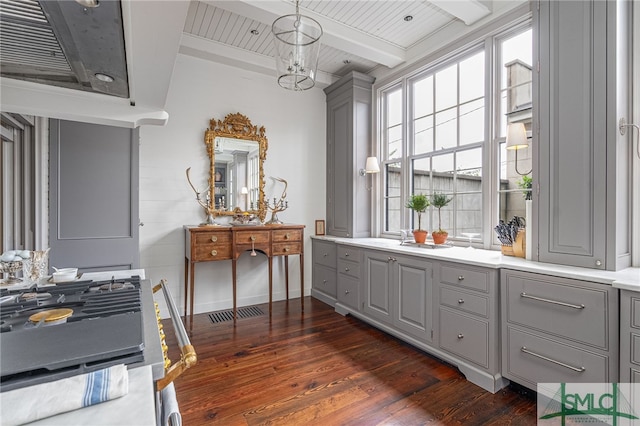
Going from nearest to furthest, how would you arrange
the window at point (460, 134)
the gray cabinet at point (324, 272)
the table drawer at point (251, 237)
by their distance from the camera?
the window at point (460, 134)
the table drawer at point (251, 237)
the gray cabinet at point (324, 272)

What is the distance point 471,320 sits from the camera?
2.19 metres

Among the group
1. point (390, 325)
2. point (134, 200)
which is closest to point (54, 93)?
point (134, 200)

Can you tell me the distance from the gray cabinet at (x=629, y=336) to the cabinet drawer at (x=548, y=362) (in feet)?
0.23

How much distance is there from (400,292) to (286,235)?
4.67 ft

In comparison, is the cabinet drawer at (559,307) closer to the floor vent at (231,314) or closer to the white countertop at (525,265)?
the white countertop at (525,265)

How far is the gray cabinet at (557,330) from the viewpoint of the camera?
161 centimetres

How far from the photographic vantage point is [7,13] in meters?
0.66

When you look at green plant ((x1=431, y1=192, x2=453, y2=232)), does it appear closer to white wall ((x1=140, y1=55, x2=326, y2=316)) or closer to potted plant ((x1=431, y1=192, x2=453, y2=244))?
potted plant ((x1=431, y1=192, x2=453, y2=244))

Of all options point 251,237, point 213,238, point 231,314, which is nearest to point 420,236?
point 251,237

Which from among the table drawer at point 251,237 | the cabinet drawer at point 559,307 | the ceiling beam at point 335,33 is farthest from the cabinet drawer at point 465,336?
the ceiling beam at point 335,33

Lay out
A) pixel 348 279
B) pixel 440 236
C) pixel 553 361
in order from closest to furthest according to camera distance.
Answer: pixel 553 361 < pixel 440 236 < pixel 348 279

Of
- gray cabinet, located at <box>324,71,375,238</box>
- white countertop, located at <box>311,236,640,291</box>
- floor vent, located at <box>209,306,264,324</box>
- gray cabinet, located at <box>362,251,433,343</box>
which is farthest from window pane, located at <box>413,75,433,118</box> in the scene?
floor vent, located at <box>209,306,264,324</box>

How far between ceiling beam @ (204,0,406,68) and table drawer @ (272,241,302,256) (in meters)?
2.14

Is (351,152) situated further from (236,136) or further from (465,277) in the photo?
(465,277)
